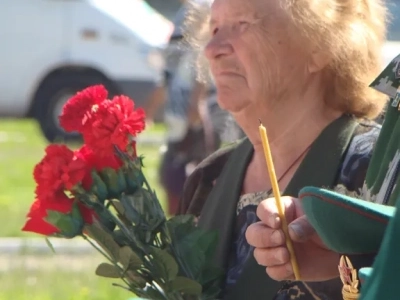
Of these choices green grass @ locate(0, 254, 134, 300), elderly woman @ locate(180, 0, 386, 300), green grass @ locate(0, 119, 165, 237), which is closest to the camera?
elderly woman @ locate(180, 0, 386, 300)

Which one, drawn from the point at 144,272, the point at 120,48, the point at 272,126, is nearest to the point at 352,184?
the point at 272,126

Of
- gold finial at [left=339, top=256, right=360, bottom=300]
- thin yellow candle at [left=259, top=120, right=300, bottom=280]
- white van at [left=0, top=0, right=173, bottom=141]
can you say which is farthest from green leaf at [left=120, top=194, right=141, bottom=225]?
white van at [left=0, top=0, right=173, bottom=141]

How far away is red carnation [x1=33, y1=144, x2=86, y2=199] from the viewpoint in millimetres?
2053

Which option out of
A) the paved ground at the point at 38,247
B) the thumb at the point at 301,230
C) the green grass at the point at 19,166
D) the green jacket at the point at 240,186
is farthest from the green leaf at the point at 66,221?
the paved ground at the point at 38,247

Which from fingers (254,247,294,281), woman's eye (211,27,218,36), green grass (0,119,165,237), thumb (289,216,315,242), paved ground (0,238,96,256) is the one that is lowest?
green grass (0,119,165,237)

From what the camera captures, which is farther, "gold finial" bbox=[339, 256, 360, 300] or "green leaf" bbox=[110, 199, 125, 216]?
"green leaf" bbox=[110, 199, 125, 216]

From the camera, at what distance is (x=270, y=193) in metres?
2.27

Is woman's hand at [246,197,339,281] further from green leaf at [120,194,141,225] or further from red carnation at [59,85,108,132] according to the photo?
red carnation at [59,85,108,132]

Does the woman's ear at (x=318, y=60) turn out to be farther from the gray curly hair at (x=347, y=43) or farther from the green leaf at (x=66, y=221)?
the green leaf at (x=66, y=221)

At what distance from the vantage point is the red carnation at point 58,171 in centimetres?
205

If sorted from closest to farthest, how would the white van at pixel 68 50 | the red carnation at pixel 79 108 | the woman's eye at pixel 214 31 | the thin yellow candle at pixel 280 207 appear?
the thin yellow candle at pixel 280 207 → the red carnation at pixel 79 108 → the woman's eye at pixel 214 31 → the white van at pixel 68 50

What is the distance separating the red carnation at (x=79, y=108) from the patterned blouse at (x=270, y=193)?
405 millimetres

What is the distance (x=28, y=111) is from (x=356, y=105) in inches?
383

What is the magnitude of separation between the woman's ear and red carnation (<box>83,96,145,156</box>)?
1.44ft
